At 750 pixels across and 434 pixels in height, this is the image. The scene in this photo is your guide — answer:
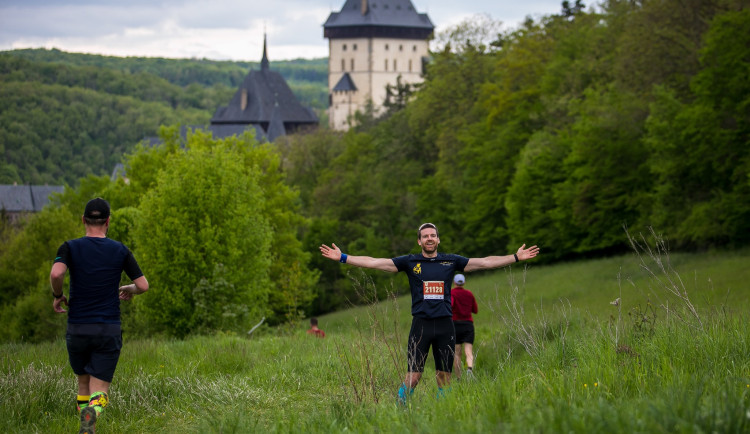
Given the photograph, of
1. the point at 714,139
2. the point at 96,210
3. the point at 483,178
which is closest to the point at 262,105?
the point at 483,178

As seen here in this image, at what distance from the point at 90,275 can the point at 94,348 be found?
0.53 m

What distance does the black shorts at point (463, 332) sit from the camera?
11594mm

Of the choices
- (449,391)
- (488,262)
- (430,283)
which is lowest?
(449,391)

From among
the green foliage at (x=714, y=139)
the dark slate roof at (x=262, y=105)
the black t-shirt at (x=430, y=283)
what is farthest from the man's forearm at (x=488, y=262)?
the dark slate roof at (x=262, y=105)

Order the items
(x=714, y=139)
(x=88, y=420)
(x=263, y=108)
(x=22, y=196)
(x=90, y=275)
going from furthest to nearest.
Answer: (x=263, y=108), (x=22, y=196), (x=714, y=139), (x=90, y=275), (x=88, y=420)

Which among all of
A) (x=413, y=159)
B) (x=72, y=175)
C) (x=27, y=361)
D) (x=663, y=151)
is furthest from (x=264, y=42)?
(x=27, y=361)

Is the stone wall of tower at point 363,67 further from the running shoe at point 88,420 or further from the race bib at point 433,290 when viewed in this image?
the running shoe at point 88,420

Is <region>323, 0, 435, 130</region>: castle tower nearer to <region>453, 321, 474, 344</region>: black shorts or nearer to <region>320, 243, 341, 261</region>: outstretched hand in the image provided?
<region>453, 321, 474, 344</region>: black shorts

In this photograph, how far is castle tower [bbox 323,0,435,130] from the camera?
132 metres

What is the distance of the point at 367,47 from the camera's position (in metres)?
133

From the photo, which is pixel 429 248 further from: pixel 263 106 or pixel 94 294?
pixel 263 106

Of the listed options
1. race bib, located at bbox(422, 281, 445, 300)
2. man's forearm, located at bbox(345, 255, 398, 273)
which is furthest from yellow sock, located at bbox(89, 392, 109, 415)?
race bib, located at bbox(422, 281, 445, 300)

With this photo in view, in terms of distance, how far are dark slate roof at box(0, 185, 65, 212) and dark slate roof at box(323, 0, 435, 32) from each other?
158 ft

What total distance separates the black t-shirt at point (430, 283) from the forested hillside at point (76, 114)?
11158cm
